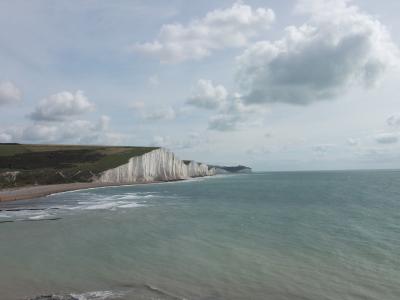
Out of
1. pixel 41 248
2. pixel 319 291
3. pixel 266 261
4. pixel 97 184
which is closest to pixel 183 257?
pixel 266 261

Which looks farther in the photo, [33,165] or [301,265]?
[33,165]

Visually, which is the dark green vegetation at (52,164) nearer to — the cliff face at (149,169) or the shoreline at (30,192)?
the cliff face at (149,169)

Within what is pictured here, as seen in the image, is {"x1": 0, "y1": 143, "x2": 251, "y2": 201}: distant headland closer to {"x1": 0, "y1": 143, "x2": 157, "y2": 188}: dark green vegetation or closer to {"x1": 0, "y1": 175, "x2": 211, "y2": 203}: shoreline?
{"x1": 0, "y1": 143, "x2": 157, "y2": 188}: dark green vegetation

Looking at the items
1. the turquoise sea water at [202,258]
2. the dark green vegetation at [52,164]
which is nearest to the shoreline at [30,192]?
the dark green vegetation at [52,164]

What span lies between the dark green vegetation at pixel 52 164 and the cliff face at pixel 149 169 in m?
1.98

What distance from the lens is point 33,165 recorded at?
316 ft

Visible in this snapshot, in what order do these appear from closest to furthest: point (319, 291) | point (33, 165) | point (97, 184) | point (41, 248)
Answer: point (319, 291) → point (41, 248) → point (97, 184) → point (33, 165)

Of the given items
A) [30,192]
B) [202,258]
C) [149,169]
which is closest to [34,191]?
[30,192]

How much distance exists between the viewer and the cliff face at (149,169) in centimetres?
9731

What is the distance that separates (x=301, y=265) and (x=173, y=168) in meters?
111

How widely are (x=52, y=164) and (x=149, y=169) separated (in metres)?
26.3

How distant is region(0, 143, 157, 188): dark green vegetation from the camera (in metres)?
80.9

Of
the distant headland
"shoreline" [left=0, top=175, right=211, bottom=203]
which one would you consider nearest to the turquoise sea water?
"shoreline" [left=0, top=175, right=211, bottom=203]

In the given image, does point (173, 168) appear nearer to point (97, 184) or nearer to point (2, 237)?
point (97, 184)
